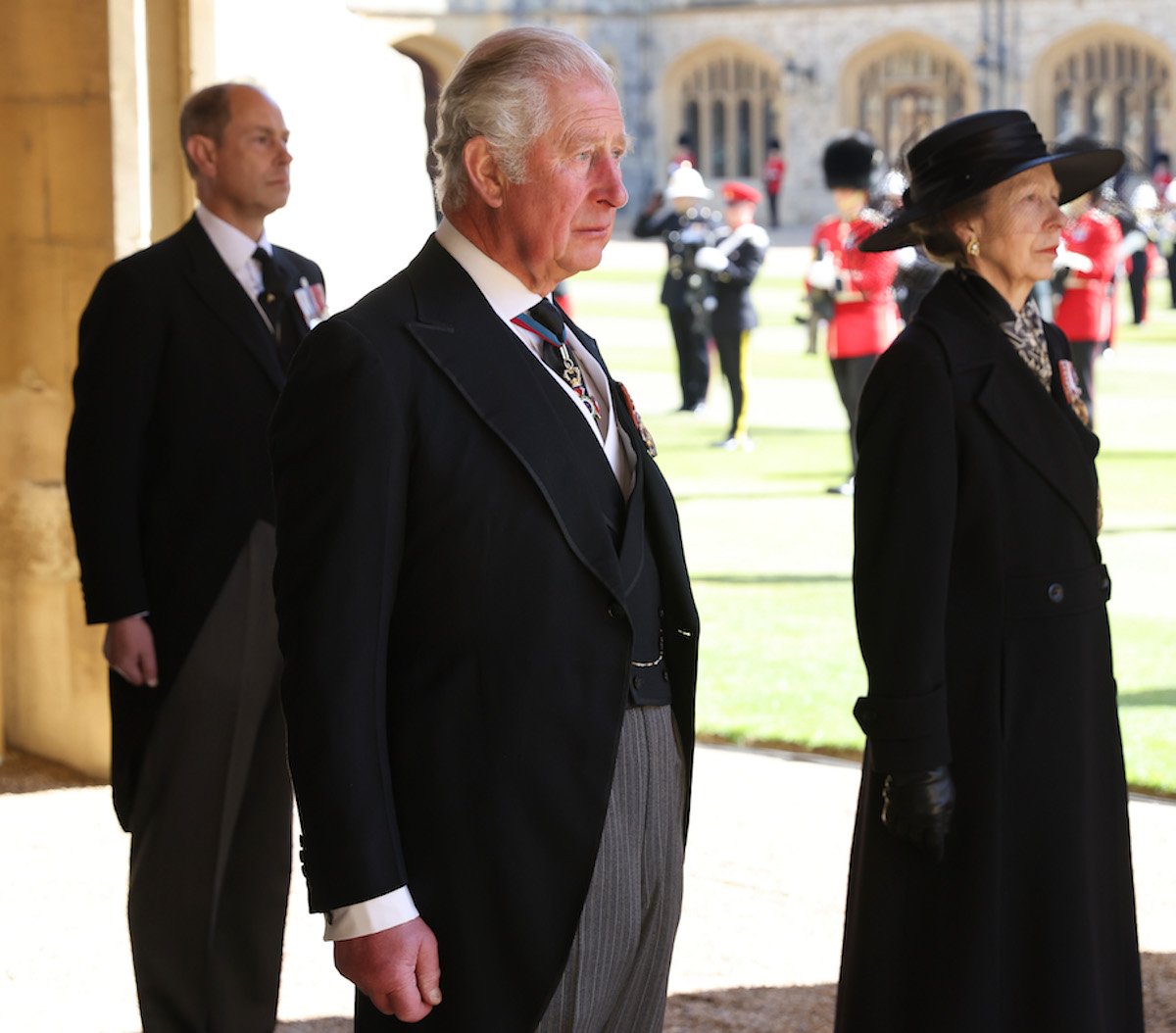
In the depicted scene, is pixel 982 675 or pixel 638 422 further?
pixel 982 675

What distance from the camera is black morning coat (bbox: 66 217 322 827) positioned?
3176 millimetres

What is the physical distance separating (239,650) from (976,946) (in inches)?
51.1

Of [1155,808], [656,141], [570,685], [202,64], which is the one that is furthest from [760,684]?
[656,141]

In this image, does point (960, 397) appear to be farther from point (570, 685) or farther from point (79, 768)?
point (79, 768)

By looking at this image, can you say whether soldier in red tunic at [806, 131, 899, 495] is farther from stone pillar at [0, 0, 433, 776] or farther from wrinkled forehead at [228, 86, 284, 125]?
wrinkled forehead at [228, 86, 284, 125]

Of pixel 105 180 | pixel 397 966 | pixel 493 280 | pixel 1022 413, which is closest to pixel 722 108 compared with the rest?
pixel 105 180

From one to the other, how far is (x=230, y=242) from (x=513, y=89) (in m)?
1.36

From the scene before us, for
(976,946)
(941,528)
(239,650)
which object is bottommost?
(976,946)

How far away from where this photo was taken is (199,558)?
322 cm

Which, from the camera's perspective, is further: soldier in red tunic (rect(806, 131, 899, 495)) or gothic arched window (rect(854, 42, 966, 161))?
gothic arched window (rect(854, 42, 966, 161))

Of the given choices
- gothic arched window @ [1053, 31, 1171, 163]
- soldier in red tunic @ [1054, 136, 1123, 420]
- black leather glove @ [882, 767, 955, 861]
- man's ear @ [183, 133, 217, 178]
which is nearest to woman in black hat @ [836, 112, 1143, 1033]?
black leather glove @ [882, 767, 955, 861]

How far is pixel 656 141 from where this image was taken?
4706 centimetres

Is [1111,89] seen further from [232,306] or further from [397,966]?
[397,966]

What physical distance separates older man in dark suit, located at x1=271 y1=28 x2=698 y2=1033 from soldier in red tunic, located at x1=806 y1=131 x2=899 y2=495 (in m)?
7.90
